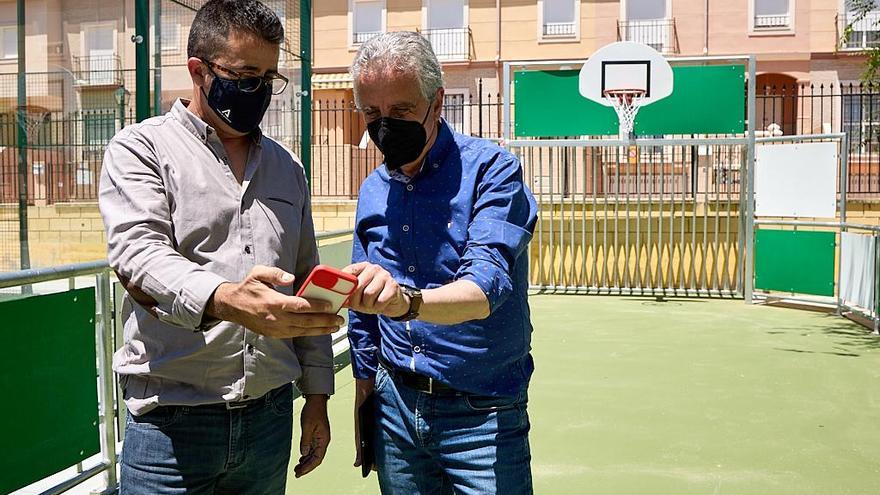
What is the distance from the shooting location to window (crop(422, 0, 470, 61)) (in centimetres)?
2592

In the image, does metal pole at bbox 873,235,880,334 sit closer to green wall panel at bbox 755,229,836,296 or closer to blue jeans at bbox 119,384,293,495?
green wall panel at bbox 755,229,836,296

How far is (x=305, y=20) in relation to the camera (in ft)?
22.8

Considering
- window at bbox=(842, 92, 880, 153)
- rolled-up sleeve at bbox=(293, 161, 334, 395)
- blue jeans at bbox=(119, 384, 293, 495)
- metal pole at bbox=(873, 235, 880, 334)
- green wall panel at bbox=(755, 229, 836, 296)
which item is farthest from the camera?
window at bbox=(842, 92, 880, 153)

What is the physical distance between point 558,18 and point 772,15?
6196mm

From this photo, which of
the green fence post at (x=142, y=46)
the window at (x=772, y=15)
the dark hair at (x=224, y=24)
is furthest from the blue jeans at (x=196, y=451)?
the window at (x=772, y=15)

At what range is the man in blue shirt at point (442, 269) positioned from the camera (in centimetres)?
201

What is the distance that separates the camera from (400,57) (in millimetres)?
1992

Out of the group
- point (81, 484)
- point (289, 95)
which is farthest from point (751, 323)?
point (81, 484)

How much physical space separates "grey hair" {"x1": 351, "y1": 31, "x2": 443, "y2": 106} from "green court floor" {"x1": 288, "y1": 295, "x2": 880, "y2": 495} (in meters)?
2.62

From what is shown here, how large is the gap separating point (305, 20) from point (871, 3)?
19.4 feet

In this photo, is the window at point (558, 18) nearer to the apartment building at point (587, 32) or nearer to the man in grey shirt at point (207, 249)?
the apartment building at point (587, 32)

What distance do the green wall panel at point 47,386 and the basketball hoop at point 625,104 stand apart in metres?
8.88

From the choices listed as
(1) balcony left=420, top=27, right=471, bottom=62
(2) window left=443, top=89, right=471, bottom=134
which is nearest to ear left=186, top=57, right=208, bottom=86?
(2) window left=443, top=89, right=471, bottom=134

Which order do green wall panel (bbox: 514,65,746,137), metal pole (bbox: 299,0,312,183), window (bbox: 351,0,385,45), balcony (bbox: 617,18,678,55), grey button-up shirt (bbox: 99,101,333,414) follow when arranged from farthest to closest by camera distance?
window (bbox: 351,0,385,45) → balcony (bbox: 617,18,678,55) → green wall panel (bbox: 514,65,746,137) → metal pole (bbox: 299,0,312,183) → grey button-up shirt (bbox: 99,101,333,414)
